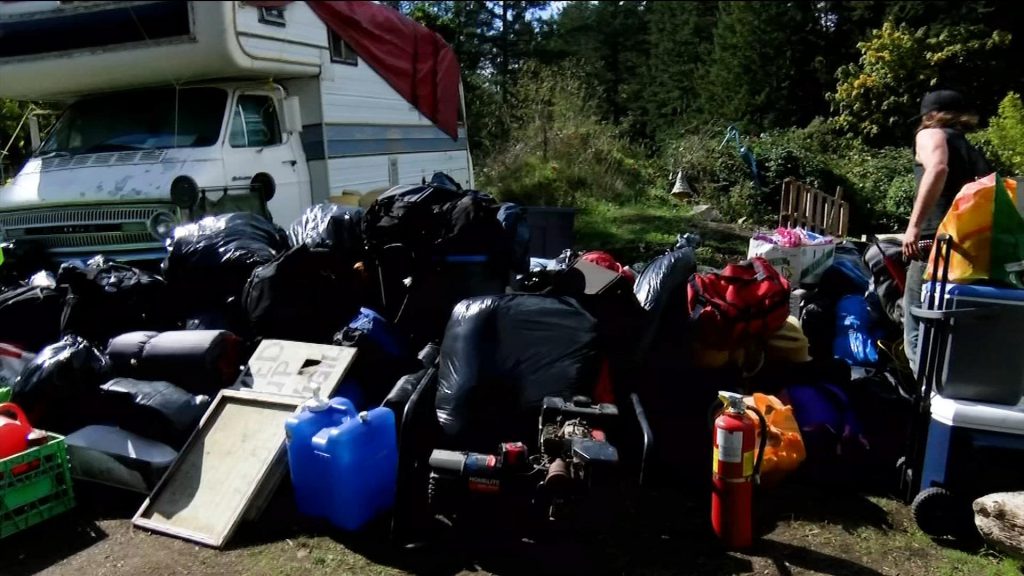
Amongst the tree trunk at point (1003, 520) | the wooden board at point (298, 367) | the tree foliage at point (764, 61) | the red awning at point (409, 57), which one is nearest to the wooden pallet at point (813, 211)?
the red awning at point (409, 57)

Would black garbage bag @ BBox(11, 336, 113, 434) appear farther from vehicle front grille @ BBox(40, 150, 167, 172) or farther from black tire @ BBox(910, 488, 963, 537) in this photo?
black tire @ BBox(910, 488, 963, 537)

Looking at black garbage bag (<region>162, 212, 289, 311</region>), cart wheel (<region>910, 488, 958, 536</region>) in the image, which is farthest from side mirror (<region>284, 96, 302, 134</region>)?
cart wheel (<region>910, 488, 958, 536</region>)

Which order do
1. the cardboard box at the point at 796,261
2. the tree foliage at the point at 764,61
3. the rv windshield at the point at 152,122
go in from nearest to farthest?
the tree foliage at the point at 764,61, the cardboard box at the point at 796,261, the rv windshield at the point at 152,122

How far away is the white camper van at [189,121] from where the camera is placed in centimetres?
502

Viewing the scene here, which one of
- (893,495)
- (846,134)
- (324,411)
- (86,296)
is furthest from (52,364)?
(846,134)

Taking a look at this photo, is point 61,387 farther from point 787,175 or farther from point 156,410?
point 787,175

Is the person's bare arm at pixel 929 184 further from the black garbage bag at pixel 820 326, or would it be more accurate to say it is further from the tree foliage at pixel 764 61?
the black garbage bag at pixel 820 326

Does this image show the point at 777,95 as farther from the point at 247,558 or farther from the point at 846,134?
the point at 846,134

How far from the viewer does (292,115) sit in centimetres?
670

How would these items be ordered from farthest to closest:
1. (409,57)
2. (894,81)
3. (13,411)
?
(894,81), (409,57), (13,411)

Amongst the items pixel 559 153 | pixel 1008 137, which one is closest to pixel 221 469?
pixel 559 153

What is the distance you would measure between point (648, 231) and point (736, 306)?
7115 mm

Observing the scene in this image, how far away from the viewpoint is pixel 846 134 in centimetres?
1788

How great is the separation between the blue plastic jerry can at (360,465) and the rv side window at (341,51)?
4735 millimetres
